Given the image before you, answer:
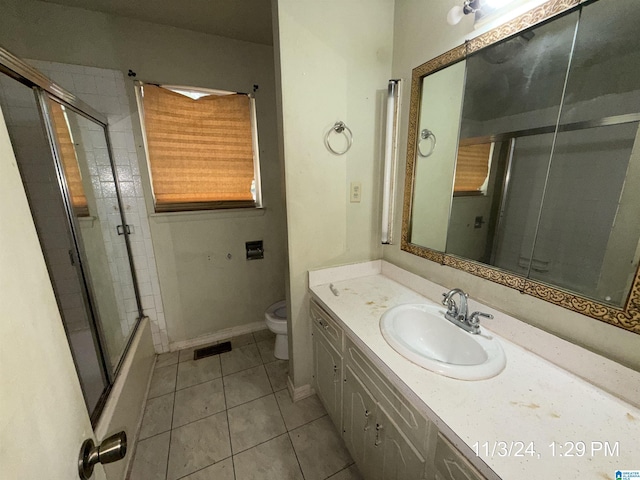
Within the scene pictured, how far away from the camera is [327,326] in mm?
1304

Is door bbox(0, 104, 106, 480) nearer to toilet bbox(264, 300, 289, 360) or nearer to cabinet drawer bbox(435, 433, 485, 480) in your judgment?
cabinet drawer bbox(435, 433, 485, 480)

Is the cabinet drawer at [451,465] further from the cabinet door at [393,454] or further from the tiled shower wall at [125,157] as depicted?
the tiled shower wall at [125,157]

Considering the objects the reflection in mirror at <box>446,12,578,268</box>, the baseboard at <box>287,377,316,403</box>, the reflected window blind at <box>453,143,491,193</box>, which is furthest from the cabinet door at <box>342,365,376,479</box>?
the reflected window blind at <box>453,143,491,193</box>

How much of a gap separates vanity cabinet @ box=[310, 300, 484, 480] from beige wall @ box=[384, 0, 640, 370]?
0.58 meters

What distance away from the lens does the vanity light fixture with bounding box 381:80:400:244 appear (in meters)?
1.37

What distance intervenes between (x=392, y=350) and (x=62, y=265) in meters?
1.72

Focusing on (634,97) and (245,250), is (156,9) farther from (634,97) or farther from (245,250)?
(634,97)

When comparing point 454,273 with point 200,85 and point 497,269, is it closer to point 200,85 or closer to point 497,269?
point 497,269

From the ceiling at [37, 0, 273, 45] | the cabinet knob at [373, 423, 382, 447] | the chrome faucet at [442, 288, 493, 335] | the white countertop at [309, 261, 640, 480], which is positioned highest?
the ceiling at [37, 0, 273, 45]

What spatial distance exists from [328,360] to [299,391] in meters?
0.48

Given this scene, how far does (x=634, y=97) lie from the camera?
747 mm

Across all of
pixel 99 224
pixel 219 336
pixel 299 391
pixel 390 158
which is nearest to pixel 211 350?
pixel 219 336

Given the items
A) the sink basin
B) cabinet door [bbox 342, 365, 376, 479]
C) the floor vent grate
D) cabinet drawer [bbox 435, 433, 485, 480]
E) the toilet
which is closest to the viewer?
cabinet drawer [bbox 435, 433, 485, 480]

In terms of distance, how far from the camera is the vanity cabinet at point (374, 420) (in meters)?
0.71
